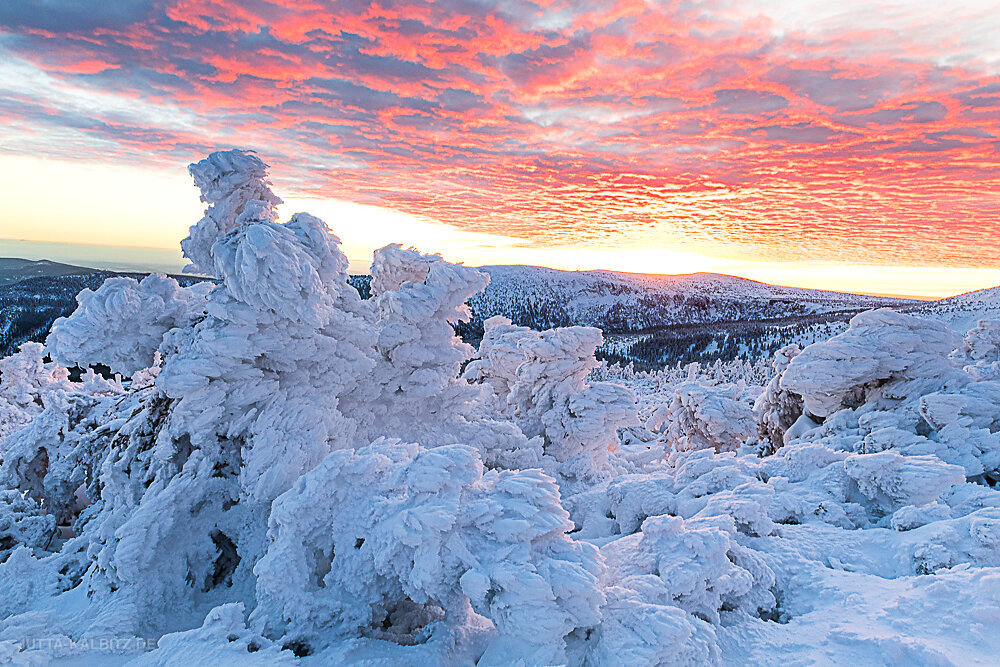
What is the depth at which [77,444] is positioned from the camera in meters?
11.4

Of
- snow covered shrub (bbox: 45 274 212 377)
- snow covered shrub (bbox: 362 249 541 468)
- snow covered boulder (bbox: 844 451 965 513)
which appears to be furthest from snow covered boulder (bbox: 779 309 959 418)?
snow covered shrub (bbox: 45 274 212 377)

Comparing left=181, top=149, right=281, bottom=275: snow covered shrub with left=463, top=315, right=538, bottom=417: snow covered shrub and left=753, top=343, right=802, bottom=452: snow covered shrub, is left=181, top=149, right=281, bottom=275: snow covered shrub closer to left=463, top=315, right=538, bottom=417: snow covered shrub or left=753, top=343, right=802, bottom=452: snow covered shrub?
left=463, top=315, right=538, bottom=417: snow covered shrub

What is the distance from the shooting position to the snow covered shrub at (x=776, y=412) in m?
16.7

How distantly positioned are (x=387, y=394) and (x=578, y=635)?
738 centimetres

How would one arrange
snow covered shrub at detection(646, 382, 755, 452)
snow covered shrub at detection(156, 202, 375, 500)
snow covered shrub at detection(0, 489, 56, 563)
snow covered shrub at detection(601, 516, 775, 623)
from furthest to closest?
snow covered shrub at detection(646, 382, 755, 452) < snow covered shrub at detection(0, 489, 56, 563) < snow covered shrub at detection(156, 202, 375, 500) < snow covered shrub at detection(601, 516, 775, 623)

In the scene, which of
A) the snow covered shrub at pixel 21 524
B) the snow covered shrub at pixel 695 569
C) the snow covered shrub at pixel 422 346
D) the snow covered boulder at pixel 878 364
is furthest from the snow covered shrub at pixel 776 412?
the snow covered shrub at pixel 21 524

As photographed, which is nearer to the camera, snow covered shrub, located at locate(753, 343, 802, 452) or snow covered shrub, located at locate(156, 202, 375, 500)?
snow covered shrub, located at locate(156, 202, 375, 500)

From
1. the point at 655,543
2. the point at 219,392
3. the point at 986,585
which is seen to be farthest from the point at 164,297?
the point at 986,585

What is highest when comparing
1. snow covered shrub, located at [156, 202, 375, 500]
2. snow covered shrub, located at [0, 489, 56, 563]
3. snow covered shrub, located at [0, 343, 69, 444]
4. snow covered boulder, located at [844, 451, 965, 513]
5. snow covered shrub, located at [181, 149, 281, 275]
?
snow covered shrub, located at [181, 149, 281, 275]

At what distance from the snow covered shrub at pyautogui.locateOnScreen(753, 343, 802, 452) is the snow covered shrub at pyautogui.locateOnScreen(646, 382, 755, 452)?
1311mm

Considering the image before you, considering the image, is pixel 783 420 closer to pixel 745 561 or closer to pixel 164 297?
pixel 745 561

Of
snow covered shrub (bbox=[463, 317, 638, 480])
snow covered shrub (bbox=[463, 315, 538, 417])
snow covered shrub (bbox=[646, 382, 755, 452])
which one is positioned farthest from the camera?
snow covered shrub (bbox=[646, 382, 755, 452])

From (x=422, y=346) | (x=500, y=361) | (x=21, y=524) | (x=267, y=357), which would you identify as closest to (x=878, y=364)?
(x=500, y=361)

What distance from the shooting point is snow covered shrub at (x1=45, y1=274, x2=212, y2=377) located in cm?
920
